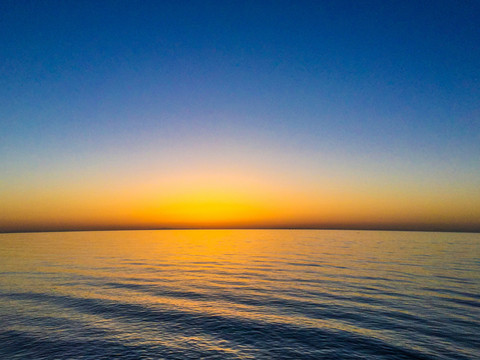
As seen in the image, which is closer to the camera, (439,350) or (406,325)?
(439,350)

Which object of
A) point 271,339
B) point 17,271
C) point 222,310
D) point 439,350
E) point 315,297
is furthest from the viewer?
point 17,271

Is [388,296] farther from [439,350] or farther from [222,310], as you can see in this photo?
[222,310]

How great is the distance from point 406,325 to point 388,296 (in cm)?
853

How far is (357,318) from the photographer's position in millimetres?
19672

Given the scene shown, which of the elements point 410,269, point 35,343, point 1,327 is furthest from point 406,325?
point 410,269

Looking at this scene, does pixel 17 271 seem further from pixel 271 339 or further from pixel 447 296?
pixel 447 296

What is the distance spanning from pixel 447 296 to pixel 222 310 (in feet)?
64.8

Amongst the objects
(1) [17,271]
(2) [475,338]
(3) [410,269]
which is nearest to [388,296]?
(2) [475,338]

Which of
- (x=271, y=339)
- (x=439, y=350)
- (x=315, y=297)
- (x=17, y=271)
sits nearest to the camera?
(x=439, y=350)

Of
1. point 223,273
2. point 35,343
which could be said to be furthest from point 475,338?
point 223,273

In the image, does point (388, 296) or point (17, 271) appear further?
point (17, 271)

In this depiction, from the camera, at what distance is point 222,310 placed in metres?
21.6

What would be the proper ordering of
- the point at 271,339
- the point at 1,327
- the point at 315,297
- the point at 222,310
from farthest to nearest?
the point at 315,297 → the point at 222,310 → the point at 1,327 → the point at 271,339

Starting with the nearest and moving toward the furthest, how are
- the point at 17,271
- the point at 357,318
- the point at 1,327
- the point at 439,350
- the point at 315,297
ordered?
the point at 439,350 → the point at 1,327 → the point at 357,318 → the point at 315,297 → the point at 17,271
